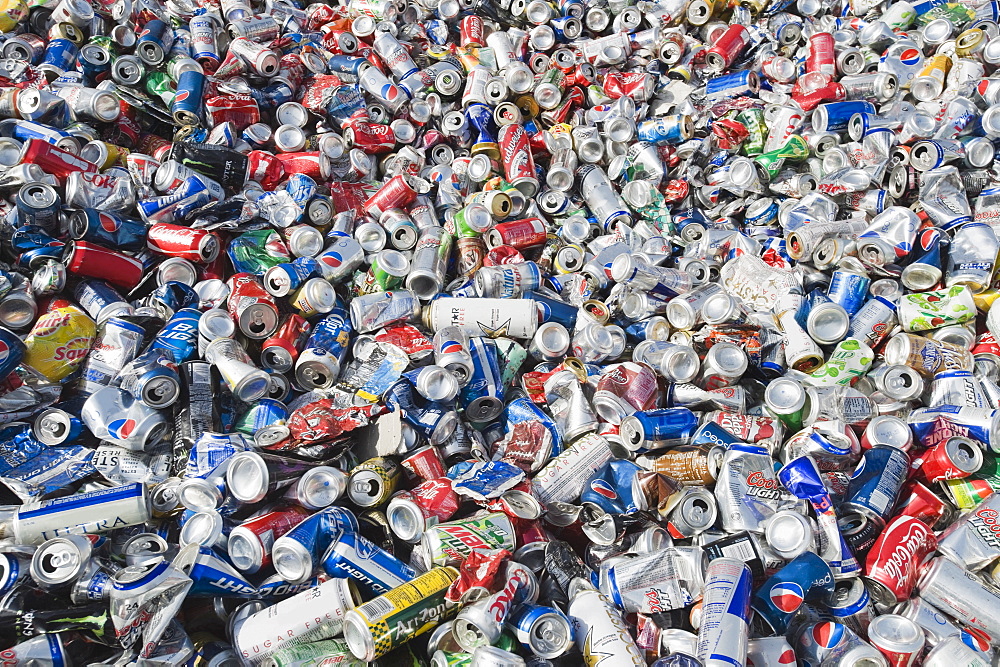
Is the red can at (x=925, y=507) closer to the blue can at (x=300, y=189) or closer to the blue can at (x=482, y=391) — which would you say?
the blue can at (x=482, y=391)

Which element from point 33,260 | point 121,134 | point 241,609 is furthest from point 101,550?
point 121,134

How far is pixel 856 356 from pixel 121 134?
3.12 metres

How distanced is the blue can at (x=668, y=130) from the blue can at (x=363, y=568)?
239 centimetres

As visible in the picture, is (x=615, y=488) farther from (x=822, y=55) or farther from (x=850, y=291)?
(x=822, y=55)

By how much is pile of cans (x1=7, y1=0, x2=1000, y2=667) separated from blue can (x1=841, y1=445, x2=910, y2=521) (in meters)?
0.01

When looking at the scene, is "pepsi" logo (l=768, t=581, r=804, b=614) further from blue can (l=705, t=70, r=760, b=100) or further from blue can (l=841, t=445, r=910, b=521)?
blue can (l=705, t=70, r=760, b=100)

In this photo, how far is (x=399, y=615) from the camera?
1603 mm

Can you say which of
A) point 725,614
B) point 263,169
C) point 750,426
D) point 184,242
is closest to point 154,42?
point 263,169

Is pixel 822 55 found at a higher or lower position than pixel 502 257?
higher

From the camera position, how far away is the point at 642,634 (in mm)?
1725

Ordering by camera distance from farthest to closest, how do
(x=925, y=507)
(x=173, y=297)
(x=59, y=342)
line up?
(x=173, y=297)
(x=59, y=342)
(x=925, y=507)

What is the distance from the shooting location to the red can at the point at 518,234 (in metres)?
2.90

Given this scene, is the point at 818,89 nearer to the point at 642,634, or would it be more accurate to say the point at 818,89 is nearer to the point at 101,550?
the point at 642,634

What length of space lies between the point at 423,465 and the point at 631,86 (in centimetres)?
246
